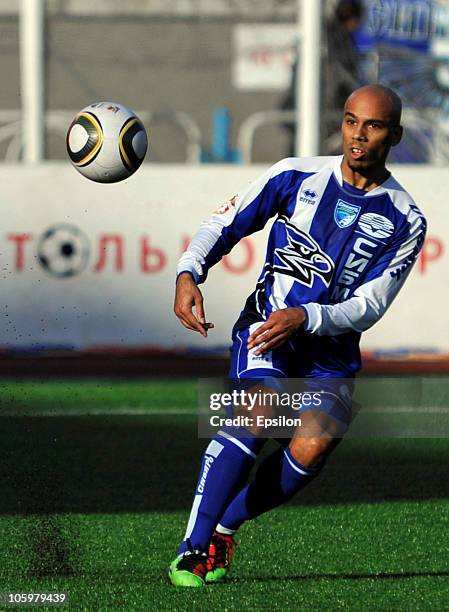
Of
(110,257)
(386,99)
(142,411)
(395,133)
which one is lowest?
(142,411)

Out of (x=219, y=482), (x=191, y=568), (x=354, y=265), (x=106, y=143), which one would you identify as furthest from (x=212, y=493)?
(x=106, y=143)

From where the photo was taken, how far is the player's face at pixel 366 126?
5480 millimetres

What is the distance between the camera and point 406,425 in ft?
33.7

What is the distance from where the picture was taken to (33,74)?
12.8 metres

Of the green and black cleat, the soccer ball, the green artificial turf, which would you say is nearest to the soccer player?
the green and black cleat

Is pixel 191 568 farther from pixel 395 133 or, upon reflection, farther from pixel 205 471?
pixel 395 133

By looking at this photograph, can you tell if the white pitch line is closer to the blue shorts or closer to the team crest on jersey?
the blue shorts

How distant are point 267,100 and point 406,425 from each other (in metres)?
8.30

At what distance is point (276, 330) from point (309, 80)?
8.08 metres

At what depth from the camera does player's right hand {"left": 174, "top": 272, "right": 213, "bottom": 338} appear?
5211 mm

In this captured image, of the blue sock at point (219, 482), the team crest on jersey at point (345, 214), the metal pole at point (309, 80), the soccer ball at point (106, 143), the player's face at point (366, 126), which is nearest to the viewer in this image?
the blue sock at point (219, 482)

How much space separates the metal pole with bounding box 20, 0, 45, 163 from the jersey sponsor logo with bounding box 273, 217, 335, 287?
285 inches

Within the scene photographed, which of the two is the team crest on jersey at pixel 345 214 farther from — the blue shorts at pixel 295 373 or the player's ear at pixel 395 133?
the blue shorts at pixel 295 373

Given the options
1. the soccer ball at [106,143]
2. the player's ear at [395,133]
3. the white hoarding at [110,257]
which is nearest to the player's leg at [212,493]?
the player's ear at [395,133]
